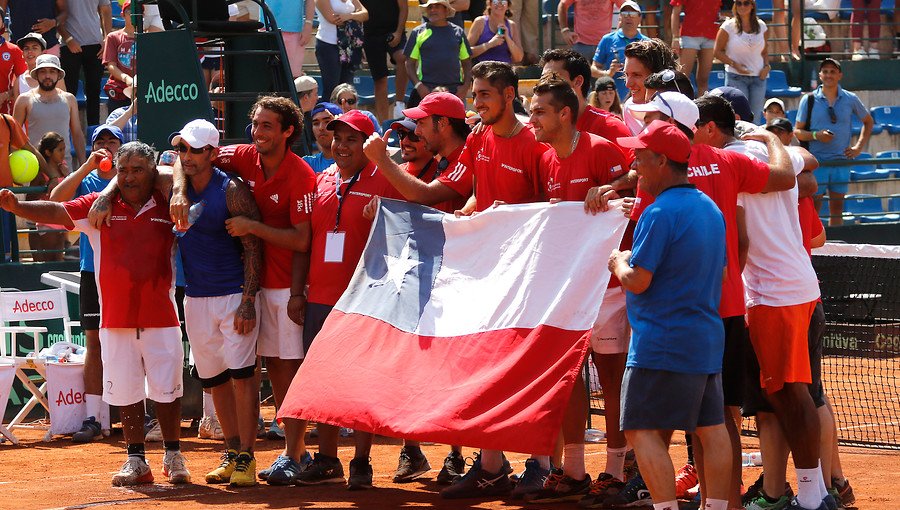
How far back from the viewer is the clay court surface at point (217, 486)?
27.6 ft

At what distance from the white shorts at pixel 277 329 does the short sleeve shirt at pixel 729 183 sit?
3.04 meters

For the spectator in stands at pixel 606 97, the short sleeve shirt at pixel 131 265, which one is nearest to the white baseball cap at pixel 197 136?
the short sleeve shirt at pixel 131 265

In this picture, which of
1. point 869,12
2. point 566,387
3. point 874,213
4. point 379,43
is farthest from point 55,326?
point 869,12

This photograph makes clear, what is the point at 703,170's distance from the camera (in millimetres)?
7152

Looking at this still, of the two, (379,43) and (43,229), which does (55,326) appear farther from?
(379,43)

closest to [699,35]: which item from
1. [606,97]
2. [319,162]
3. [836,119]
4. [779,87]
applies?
[836,119]

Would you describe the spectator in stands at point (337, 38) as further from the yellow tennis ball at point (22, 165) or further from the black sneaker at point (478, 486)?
the black sneaker at point (478, 486)

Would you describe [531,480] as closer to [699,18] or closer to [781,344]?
[781,344]

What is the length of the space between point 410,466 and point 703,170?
10.5 feet

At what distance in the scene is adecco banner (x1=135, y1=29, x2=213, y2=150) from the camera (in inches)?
458

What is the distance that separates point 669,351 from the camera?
6.53 meters

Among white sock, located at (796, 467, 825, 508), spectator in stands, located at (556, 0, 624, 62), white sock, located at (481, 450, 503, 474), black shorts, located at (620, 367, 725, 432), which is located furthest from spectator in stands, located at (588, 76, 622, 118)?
black shorts, located at (620, 367, 725, 432)

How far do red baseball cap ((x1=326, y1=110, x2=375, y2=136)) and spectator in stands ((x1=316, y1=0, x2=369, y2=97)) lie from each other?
25.3ft

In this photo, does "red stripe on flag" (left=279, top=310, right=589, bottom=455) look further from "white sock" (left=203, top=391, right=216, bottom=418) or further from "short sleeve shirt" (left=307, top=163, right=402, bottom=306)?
"white sock" (left=203, top=391, right=216, bottom=418)
